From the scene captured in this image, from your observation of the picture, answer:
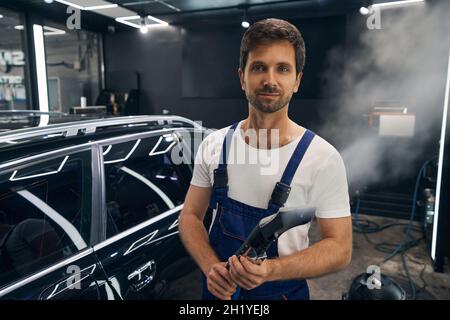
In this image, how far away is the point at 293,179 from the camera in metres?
1.00

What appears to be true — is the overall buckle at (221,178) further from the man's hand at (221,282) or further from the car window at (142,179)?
the car window at (142,179)

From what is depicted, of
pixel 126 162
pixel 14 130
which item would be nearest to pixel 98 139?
pixel 126 162

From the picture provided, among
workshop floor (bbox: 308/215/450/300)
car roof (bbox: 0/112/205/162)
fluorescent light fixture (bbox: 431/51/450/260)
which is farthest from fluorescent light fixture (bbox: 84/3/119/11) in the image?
fluorescent light fixture (bbox: 431/51/450/260)

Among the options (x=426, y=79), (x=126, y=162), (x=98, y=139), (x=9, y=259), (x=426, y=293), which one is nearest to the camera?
(x=9, y=259)

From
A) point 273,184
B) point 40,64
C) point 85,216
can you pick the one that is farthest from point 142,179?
point 40,64

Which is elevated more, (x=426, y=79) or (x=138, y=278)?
(x=426, y=79)

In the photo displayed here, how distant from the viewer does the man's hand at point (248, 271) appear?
33.5 inches

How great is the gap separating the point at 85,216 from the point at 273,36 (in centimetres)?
96

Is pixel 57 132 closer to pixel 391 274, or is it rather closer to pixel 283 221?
pixel 283 221

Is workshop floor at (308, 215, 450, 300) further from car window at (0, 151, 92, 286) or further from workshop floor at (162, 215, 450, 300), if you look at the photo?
car window at (0, 151, 92, 286)

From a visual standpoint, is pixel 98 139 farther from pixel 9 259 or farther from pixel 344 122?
pixel 344 122

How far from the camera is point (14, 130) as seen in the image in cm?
127

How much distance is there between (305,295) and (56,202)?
38.8 inches

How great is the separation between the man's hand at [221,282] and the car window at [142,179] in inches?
24.1
